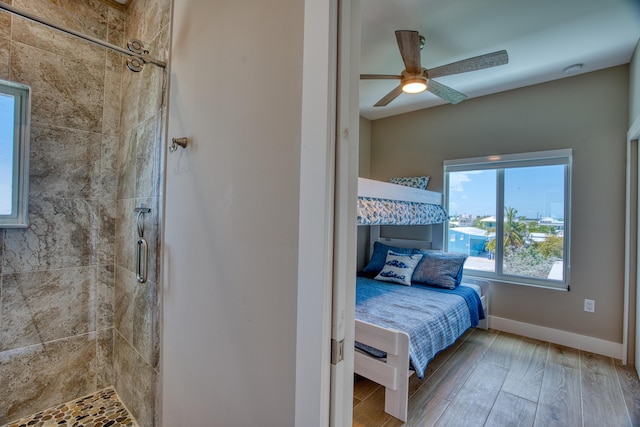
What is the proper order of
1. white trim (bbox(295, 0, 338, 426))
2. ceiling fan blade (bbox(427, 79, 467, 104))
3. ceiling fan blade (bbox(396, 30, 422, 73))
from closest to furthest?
white trim (bbox(295, 0, 338, 426))
ceiling fan blade (bbox(396, 30, 422, 73))
ceiling fan blade (bbox(427, 79, 467, 104))

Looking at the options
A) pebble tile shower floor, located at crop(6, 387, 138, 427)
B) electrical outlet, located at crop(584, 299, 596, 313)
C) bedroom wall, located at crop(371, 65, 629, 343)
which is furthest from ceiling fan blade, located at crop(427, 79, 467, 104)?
pebble tile shower floor, located at crop(6, 387, 138, 427)

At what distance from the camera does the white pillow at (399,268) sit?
323cm

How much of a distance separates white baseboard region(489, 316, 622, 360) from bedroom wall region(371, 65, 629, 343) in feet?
0.15

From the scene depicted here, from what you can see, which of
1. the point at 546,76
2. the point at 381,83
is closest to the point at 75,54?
the point at 381,83

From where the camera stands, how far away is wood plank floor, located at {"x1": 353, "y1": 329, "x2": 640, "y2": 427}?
1.85m

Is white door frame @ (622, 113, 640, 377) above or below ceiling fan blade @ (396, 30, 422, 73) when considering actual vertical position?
below

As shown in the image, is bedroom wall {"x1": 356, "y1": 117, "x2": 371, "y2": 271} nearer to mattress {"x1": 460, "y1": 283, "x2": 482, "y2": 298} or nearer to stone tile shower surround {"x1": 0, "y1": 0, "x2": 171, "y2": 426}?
mattress {"x1": 460, "y1": 283, "x2": 482, "y2": 298}

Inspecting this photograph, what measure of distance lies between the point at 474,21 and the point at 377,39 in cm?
70

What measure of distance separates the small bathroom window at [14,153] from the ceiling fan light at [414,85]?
2511 mm

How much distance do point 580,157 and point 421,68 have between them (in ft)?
6.53

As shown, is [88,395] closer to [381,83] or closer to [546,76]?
[381,83]

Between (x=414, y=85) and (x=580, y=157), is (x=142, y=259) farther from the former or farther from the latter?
(x=580, y=157)

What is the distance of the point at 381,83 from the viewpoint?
10.2 ft

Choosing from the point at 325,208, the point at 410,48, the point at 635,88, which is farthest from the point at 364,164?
the point at 325,208
